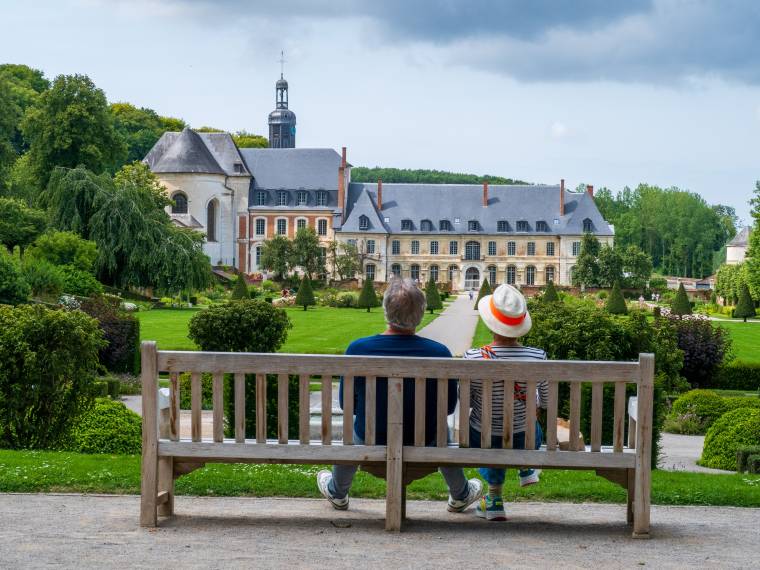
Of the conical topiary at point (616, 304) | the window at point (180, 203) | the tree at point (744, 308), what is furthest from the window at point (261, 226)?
the tree at point (744, 308)

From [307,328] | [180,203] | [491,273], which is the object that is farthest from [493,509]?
[491,273]

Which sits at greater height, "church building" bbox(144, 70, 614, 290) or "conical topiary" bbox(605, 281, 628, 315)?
"church building" bbox(144, 70, 614, 290)

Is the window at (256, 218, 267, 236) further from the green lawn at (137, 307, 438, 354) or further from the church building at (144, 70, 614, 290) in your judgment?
the green lawn at (137, 307, 438, 354)

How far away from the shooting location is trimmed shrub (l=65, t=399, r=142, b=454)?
7312 mm

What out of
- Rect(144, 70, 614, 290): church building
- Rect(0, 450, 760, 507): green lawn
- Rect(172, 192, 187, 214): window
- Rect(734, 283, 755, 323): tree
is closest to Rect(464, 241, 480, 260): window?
Rect(144, 70, 614, 290): church building

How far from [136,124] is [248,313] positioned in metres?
62.1

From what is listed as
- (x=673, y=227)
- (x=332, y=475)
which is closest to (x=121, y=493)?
(x=332, y=475)

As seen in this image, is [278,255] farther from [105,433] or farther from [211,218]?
[105,433]

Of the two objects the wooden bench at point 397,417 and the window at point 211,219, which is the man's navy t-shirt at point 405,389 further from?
the window at point 211,219

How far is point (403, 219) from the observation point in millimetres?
63094

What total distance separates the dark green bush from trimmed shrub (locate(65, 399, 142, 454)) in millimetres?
147

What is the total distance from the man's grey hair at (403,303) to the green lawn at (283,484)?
1080 millimetres

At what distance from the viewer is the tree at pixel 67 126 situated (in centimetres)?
3884

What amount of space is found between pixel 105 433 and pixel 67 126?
33.1m
